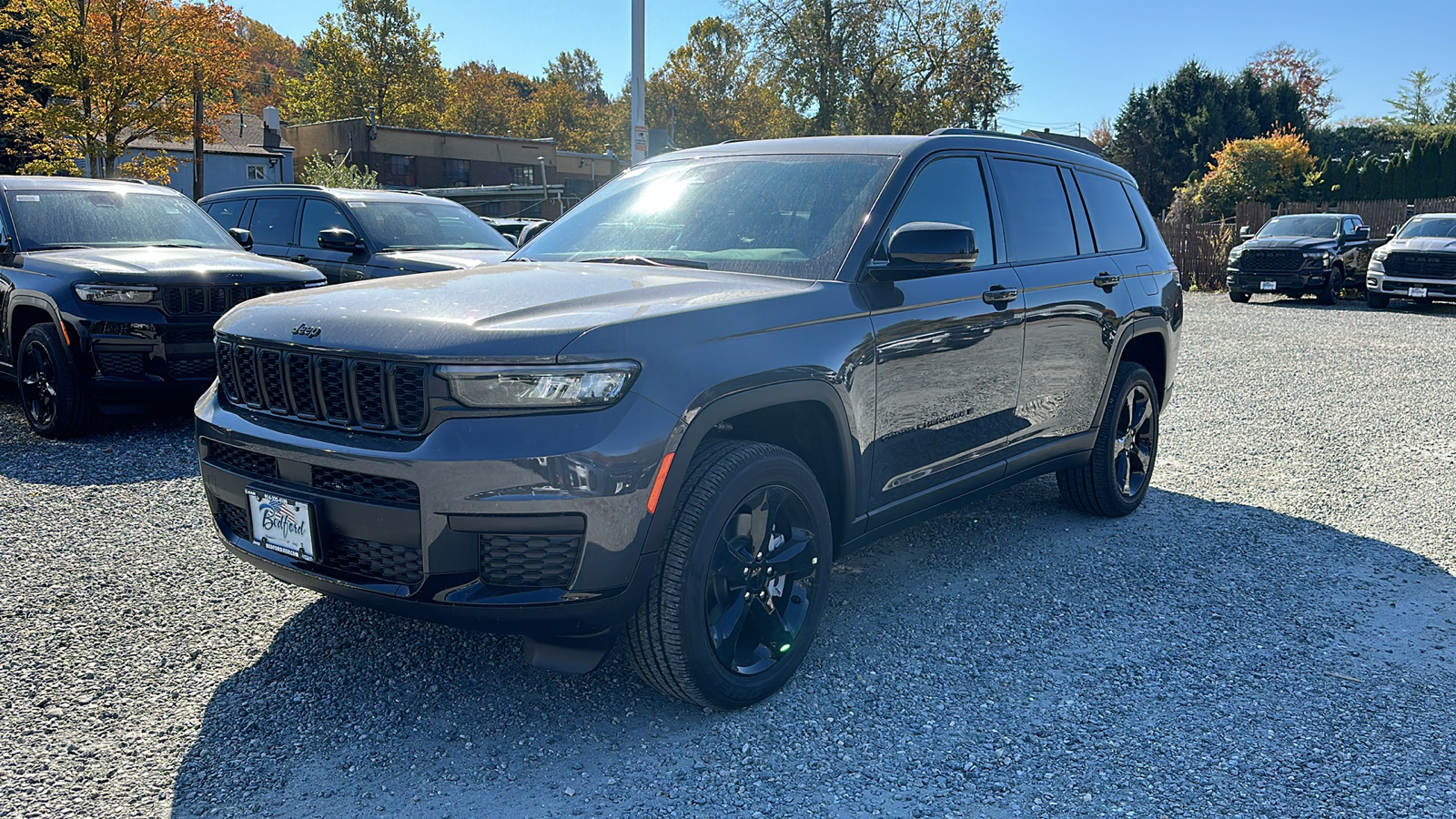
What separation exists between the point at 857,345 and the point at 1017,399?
1.26 metres

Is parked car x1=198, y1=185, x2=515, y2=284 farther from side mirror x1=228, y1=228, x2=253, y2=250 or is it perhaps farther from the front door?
the front door

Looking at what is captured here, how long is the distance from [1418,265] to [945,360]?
734 inches

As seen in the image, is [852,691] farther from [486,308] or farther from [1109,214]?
[1109,214]

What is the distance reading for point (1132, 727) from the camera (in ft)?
10.9

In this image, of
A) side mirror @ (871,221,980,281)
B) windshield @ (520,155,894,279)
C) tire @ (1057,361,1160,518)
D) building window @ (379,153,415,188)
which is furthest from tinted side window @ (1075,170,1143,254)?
building window @ (379,153,415,188)

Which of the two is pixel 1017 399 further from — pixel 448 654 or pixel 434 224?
pixel 434 224

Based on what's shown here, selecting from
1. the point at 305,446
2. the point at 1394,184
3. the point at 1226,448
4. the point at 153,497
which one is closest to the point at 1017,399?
the point at 305,446

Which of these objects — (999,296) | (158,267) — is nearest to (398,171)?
(158,267)

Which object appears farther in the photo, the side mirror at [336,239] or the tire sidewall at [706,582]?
the side mirror at [336,239]

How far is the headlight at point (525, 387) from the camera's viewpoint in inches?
111

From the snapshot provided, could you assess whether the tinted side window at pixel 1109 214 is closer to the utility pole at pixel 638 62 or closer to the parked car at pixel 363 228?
the parked car at pixel 363 228

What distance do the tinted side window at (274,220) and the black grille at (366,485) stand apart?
8.16 meters

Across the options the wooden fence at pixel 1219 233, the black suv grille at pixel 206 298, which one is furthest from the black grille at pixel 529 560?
the wooden fence at pixel 1219 233

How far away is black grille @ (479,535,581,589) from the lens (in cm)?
283
